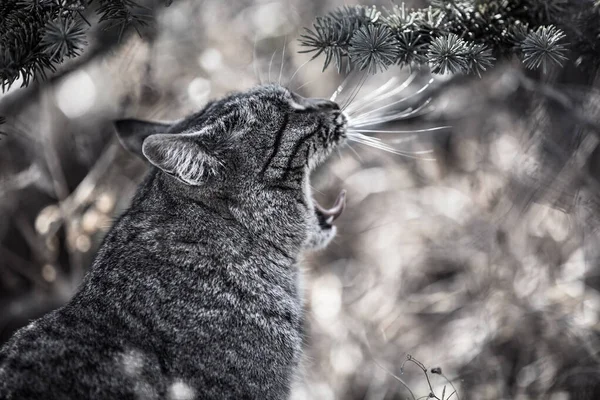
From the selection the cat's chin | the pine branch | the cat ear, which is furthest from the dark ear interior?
the pine branch

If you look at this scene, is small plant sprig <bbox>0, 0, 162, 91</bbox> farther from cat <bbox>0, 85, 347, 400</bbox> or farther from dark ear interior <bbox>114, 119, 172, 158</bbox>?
dark ear interior <bbox>114, 119, 172, 158</bbox>

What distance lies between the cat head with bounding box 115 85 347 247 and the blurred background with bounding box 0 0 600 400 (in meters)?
0.50

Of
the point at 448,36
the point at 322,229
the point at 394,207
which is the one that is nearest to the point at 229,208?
the point at 322,229

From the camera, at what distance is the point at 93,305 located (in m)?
2.55

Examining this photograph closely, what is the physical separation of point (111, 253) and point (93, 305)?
27 centimetres

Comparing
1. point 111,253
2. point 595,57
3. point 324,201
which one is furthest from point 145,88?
point 595,57

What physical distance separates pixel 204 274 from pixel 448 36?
1418mm

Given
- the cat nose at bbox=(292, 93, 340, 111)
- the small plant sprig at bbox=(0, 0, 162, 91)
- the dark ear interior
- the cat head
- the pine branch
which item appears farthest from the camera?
the dark ear interior

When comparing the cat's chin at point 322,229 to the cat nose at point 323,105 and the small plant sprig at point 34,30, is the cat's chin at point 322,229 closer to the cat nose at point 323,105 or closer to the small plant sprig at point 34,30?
the cat nose at point 323,105

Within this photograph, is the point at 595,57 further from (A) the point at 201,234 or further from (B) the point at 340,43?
(A) the point at 201,234

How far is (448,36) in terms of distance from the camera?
103 inches

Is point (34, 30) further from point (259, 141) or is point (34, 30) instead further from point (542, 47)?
point (542, 47)

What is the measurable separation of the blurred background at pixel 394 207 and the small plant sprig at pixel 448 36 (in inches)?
30.8

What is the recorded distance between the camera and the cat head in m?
2.68
